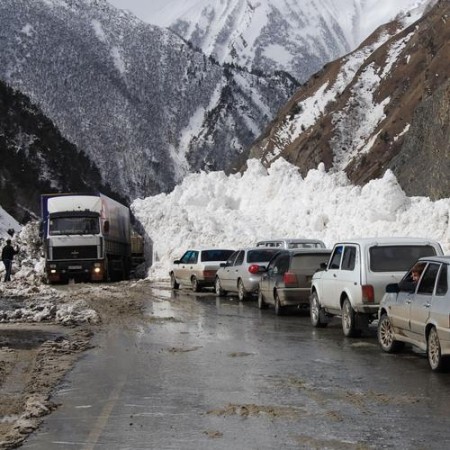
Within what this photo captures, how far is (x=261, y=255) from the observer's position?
76.6ft

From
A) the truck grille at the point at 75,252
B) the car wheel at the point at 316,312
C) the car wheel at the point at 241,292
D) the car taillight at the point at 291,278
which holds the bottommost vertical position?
the car wheel at the point at 316,312

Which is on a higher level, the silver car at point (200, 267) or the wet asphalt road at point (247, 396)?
the silver car at point (200, 267)

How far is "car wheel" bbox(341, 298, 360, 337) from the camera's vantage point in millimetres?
13688

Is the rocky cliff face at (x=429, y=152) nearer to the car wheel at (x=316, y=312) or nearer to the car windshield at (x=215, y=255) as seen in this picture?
the car windshield at (x=215, y=255)

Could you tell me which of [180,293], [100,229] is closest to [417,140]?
[100,229]

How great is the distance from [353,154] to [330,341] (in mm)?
51493

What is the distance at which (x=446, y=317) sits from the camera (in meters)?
9.57

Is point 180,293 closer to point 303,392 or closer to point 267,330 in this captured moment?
point 267,330

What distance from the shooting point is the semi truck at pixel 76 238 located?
34.1 metres

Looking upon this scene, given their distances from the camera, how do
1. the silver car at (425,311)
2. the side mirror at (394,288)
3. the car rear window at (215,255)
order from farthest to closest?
1. the car rear window at (215,255)
2. the side mirror at (394,288)
3. the silver car at (425,311)

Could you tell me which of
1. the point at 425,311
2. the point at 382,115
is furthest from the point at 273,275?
the point at 382,115

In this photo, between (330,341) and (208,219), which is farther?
(208,219)

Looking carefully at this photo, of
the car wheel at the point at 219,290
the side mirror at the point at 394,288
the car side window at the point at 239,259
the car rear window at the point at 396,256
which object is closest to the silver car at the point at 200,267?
the car wheel at the point at 219,290

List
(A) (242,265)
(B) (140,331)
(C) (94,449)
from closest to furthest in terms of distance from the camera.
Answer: (C) (94,449)
(B) (140,331)
(A) (242,265)
